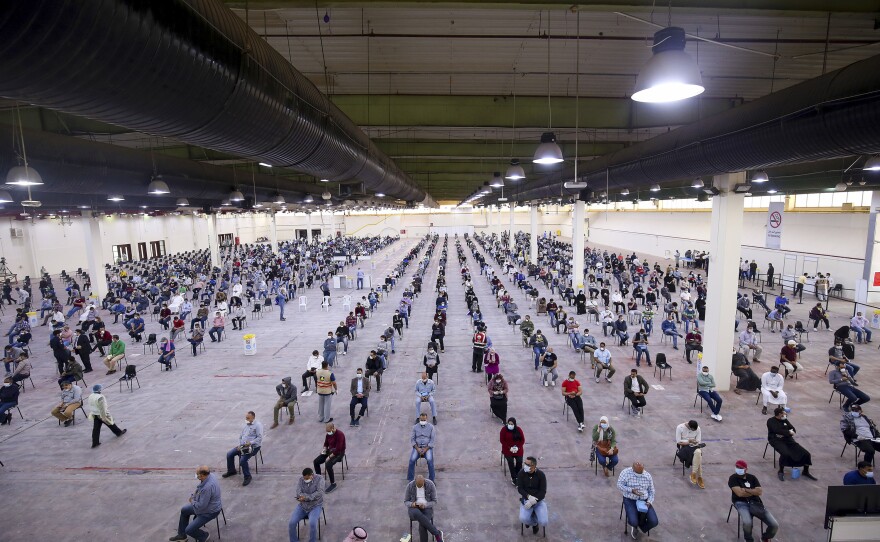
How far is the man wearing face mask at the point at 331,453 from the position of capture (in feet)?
24.2

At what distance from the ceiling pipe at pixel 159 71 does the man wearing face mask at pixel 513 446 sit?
5.36 metres

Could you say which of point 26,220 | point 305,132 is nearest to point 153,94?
point 305,132

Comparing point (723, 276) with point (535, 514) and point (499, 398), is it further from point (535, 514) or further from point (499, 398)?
point (535, 514)

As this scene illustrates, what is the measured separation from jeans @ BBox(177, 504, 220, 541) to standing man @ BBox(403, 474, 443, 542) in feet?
8.64

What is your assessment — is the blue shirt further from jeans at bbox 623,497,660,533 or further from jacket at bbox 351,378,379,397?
jacket at bbox 351,378,379,397

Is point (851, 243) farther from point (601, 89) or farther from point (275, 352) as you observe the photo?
point (275, 352)

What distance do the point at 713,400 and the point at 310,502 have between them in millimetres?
8216

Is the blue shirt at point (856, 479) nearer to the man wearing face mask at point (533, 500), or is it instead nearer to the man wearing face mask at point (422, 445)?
the man wearing face mask at point (533, 500)

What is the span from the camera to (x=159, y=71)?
3.14 meters

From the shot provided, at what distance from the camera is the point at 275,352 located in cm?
1494

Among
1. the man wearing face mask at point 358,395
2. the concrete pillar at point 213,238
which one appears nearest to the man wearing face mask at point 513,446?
the man wearing face mask at point 358,395

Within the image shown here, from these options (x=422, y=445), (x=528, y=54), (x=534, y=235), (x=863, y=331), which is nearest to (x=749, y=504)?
(x=422, y=445)

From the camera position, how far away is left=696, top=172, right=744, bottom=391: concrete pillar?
10570 millimetres

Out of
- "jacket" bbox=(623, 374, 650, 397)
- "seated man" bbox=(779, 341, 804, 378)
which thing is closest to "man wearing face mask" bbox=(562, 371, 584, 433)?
"jacket" bbox=(623, 374, 650, 397)
